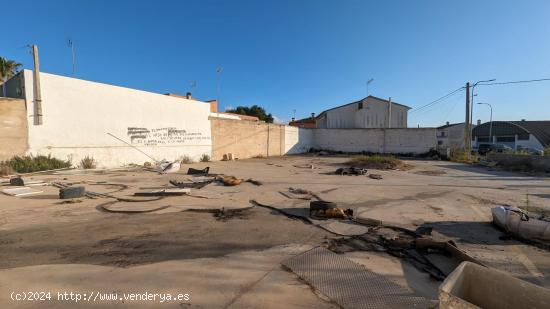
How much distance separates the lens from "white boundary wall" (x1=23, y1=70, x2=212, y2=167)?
11359mm

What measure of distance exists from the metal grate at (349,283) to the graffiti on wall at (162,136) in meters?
13.8

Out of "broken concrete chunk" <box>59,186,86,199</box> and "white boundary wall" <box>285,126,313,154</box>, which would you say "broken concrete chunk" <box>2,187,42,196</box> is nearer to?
"broken concrete chunk" <box>59,186,86,199</box>

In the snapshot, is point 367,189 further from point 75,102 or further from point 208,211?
point 75,102

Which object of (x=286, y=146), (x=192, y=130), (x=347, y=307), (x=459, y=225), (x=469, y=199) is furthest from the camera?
(x=286, y=146)

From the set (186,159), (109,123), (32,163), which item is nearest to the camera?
(32,163)

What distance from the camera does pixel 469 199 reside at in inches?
295

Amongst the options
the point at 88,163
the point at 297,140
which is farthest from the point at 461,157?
the point at 88,163

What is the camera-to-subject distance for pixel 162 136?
1612 cm

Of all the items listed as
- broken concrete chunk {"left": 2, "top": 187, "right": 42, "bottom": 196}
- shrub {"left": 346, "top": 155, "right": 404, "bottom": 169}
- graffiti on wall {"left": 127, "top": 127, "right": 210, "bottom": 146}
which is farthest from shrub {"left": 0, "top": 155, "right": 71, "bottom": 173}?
shrub {"left": 346, "top": 155, "right": 404, "bottom": 169}

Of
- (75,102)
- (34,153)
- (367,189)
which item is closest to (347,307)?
(367,189)

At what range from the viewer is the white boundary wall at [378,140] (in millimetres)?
27109

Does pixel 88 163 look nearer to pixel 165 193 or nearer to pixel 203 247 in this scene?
pixel 165 193

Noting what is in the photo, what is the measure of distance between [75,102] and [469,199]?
15.5 meters

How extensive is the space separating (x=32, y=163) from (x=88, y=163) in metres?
2.17
